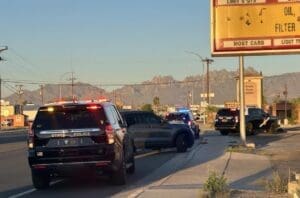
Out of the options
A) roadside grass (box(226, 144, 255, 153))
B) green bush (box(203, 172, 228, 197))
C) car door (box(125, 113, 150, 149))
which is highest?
car door (box(125, 113, 150, 149))

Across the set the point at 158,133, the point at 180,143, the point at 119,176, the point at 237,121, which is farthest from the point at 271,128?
the point at 119,176

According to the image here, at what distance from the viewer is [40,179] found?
16.0 metres

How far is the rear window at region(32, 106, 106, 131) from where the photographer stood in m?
15.6

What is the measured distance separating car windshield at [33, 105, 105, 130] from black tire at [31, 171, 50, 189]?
1074 mm

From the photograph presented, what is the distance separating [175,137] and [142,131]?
4.54 feet

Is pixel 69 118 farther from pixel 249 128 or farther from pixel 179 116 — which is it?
pixel 249 128

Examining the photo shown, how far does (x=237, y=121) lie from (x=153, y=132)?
Result: 62.8ft

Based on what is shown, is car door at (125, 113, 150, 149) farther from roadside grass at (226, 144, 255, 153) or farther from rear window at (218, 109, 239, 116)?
rear window at (218, 109, 239, 116)

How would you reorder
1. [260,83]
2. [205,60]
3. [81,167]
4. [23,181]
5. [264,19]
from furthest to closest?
[205,60] → [260,83] → [23,181] → [264,19] → [81,167]

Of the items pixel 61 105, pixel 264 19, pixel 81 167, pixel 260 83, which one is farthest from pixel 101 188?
pixel 260 83

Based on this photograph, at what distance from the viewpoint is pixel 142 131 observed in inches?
1099

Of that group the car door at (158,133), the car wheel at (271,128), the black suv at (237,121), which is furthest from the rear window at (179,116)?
the car wheel at (271,128)

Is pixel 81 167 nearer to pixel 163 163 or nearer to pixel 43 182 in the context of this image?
pixel 43 182

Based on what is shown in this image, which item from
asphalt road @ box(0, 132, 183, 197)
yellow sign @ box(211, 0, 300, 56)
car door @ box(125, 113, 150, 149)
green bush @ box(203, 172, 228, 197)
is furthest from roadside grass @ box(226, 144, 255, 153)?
green bush @ box(203, 172, 228, 197)
